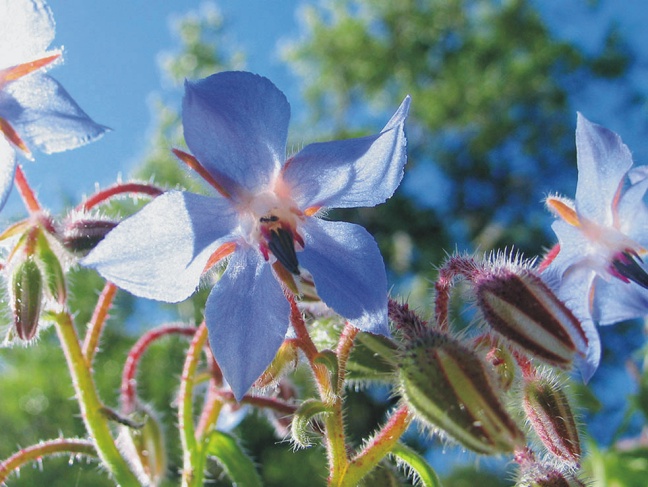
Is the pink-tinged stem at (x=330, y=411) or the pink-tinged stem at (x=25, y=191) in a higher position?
the pink-tinged stem at (x=25, y=191)

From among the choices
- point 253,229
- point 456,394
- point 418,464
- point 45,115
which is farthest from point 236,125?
point 418,464

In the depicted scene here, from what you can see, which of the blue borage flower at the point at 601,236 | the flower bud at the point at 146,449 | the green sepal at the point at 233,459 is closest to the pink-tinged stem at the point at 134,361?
the flower bud at the point at 146,449

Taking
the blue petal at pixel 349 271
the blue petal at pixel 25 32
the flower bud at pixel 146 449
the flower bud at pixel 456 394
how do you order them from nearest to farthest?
the flower bud at pixel 456 394
the blue petal at pixel 349 271
the blue petal at pixel 25 32
the flower bud at pixel 146 449

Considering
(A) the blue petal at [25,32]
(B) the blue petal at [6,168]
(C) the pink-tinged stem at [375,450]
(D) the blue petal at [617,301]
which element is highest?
(A) the blue petal at [25,32]

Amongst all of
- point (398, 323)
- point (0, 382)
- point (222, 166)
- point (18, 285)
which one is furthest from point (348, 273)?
point (0, 382)

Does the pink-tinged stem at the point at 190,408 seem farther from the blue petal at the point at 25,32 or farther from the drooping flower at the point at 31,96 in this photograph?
the blue petal at the point at 25,32

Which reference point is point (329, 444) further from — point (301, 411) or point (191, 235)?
point (191, 235)

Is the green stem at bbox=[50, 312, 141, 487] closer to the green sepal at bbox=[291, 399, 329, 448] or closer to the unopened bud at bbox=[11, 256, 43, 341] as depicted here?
the unopened bud at bbox=[11, 256, 43, 341]
